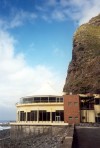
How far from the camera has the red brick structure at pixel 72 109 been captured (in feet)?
204

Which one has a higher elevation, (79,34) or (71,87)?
(79,34)

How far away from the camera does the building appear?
62281 mm

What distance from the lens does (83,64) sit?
356ft

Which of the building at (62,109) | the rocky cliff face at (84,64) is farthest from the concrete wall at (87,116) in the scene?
the rocky cliff face at (84,64)

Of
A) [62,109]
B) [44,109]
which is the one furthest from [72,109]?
[44,109]

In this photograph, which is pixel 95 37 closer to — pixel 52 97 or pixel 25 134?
pixel 52 97

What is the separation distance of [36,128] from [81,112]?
10.8 meters

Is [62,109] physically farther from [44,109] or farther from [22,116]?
[22,116]

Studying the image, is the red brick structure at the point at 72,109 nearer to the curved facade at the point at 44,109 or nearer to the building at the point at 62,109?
the building at the point at 62,109

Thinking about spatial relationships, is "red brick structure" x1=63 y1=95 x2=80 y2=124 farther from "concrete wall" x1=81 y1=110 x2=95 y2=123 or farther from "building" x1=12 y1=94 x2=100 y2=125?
"concrete wall" x1=81 y1=110 x2=95 y2=123

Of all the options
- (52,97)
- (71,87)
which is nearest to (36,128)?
(52,97)

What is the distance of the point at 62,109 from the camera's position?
63.6 meters

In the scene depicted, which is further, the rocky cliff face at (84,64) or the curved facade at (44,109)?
the rocky cliff face at (84,64)

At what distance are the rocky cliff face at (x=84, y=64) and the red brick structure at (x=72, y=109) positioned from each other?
118ft
